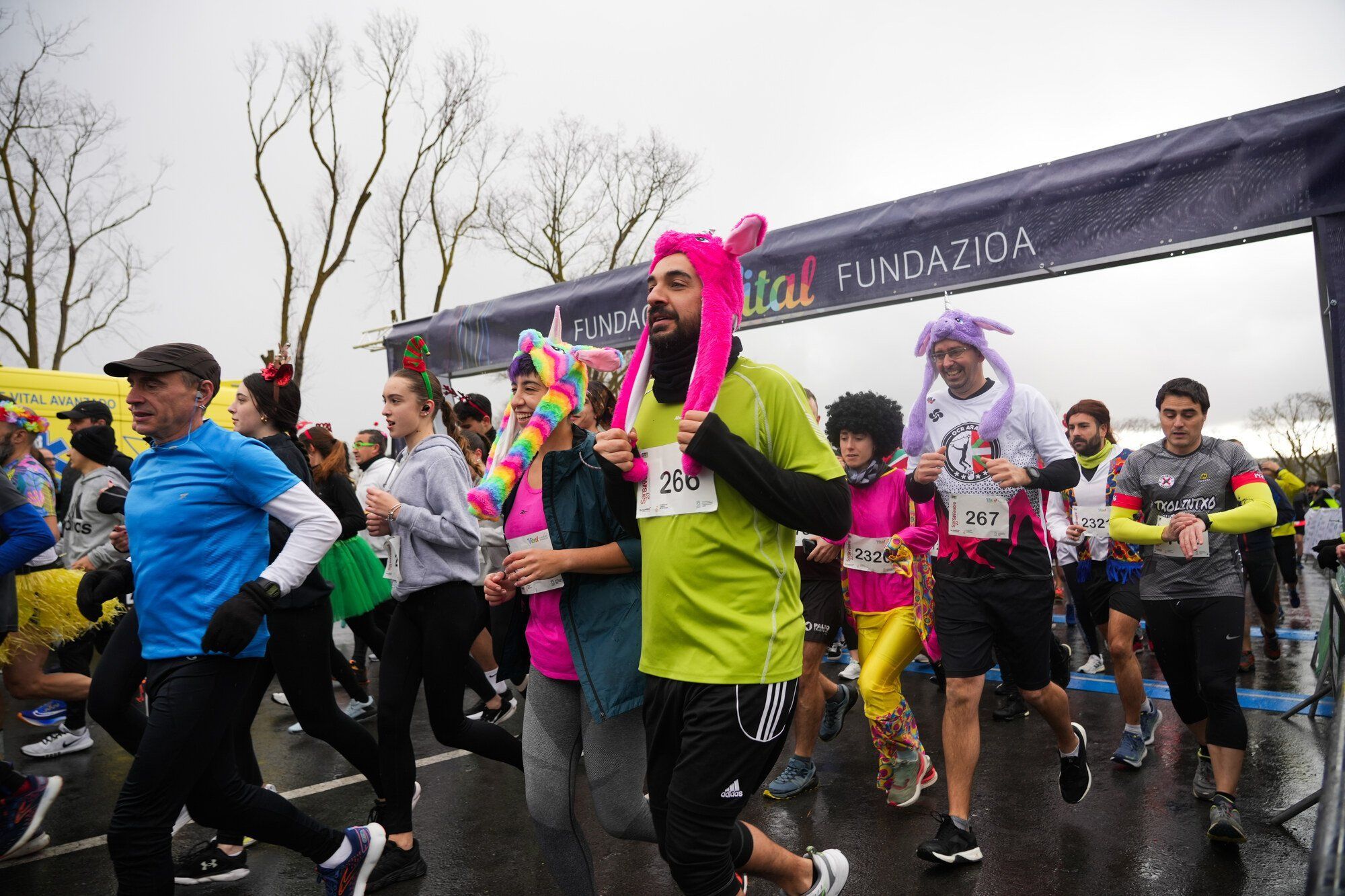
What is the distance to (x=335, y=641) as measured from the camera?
32.1ft

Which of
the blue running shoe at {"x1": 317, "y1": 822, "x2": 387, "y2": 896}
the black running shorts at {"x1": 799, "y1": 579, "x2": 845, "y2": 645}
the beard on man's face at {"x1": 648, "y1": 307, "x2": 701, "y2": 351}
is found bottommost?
the blue running shoe at {"x1": 317, "y1": 822, "x2": 387, "y2": 896}

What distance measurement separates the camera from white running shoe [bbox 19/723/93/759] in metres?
6.11

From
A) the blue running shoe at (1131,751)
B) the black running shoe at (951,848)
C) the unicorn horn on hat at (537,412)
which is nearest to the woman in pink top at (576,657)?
the unicorn horn on hat at (537,412)

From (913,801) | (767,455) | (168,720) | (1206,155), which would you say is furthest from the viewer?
(1206,155)

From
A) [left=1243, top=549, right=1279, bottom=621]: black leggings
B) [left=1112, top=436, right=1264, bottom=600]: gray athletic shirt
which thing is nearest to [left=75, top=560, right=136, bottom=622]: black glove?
[left=1112, top=436, right=1264, bottom=600]: gray athletic shirt

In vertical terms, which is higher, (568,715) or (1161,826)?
(568,715)

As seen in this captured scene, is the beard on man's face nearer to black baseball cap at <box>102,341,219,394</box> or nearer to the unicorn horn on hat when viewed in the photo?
the unicorn horn on hat

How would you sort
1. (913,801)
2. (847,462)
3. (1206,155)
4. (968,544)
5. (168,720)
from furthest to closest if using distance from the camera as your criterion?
1. (1206,155)
2. (847,462)
3. (913,801)
4. (968,544)
5. (168,720)

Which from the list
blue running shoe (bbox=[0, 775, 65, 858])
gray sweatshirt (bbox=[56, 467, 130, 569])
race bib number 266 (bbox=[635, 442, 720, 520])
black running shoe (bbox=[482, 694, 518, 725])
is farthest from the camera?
gray sweatshirt (bbox=[56, 467, 130, 569])

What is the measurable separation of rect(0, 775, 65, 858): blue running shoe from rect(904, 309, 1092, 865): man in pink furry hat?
3997 mm

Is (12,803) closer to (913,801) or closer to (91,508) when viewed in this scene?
(91,508)

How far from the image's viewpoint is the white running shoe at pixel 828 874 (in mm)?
2918

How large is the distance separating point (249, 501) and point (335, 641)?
23.2 ft

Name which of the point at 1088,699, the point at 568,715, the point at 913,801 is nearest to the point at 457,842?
the point at 568,715
